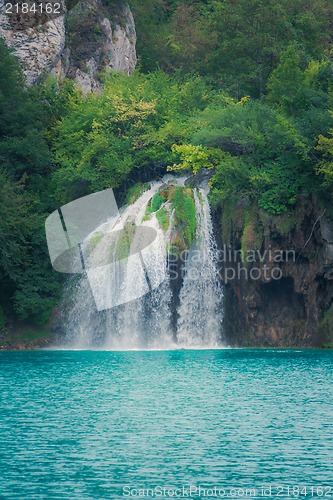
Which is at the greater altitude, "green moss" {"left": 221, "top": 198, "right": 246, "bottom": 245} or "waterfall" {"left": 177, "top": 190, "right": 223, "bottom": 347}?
"green moss" {"left": 221, "top": 198, "right": 246, "bottom": 245}

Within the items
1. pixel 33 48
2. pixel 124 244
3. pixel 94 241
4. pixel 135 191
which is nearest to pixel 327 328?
pixel 124 244

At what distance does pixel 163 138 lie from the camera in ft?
168

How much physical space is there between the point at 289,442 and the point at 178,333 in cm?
2467

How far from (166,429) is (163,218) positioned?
24573 mm

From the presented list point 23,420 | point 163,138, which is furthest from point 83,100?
point 23,420

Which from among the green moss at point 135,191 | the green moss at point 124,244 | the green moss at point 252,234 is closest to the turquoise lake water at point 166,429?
the green moss at point 252,234

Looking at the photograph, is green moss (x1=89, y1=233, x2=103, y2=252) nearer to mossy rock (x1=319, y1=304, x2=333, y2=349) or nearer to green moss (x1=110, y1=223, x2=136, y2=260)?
green moss (x1=110, y1=223, x2=136, y2=260)

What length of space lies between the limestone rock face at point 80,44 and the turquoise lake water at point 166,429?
84.8ft

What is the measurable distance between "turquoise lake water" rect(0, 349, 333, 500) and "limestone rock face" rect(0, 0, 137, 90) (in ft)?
84.8

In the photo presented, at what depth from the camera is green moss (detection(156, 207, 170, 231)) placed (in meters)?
47.1

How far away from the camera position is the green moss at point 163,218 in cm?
4709
